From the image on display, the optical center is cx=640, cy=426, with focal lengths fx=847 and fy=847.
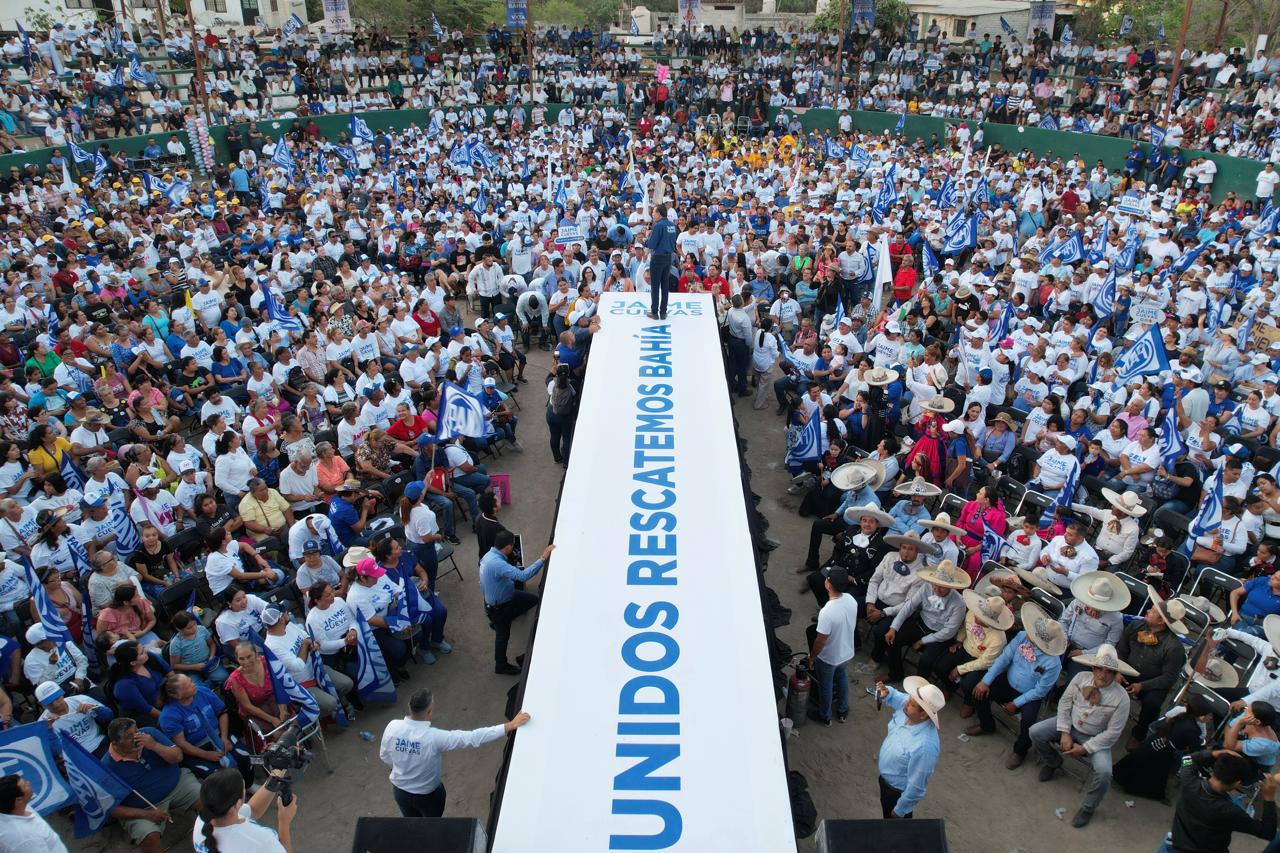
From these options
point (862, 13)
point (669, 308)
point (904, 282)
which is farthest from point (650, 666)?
point (862, 13)

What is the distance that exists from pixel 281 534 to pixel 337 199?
592 inches

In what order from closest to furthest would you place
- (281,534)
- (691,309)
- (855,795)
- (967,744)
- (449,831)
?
1. (449,831)
2. (855,795)
3. (967,744)
4. (281,534)
5. (691,309)

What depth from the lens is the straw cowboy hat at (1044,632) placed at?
6906mm

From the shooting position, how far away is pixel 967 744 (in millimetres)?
7430

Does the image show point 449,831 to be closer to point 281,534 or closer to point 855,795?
point 855,795

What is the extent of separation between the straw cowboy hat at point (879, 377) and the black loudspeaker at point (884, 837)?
753 centimetres

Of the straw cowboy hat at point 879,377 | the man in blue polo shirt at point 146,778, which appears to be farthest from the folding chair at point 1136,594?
the man in blue polo shirt at point 146,778

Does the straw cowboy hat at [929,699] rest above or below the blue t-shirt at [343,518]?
above

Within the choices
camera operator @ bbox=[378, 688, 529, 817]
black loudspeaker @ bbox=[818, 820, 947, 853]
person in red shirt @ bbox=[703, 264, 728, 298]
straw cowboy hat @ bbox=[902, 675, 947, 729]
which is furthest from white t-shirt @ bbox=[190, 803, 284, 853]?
person in red shirt @ bbox=[703, 264, 728, 298]

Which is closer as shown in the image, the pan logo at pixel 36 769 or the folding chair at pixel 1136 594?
the pan logo at pixel 36 769

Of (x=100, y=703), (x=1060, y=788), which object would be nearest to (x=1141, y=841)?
(x=1060, y=788)

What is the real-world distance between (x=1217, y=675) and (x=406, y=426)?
8912 mm

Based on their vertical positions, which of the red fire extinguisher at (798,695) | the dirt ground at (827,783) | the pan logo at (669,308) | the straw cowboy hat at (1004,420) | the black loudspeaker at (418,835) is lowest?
the dirt ground at (827,783)

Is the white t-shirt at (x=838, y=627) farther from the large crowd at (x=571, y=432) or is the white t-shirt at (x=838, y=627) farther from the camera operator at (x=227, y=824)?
the camera operator at (x=227, y=824)
